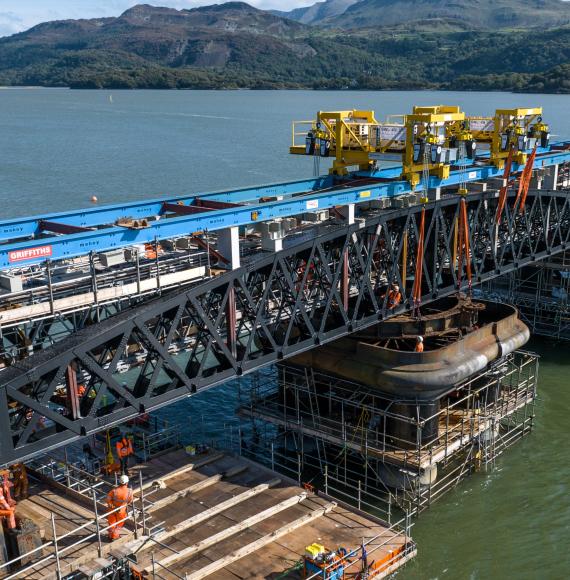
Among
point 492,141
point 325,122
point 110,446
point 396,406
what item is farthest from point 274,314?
point 492,141

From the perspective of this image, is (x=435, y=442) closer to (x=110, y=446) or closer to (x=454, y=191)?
(x=110, y=446)

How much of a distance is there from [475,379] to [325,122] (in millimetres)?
14029

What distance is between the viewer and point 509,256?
121 ft

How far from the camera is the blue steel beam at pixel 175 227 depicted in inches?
771

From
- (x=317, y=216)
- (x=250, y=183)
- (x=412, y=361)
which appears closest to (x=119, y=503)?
(x=412, y=361)

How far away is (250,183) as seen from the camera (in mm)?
82562

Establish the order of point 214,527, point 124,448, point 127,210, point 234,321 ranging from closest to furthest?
point 214,527 → point 234,321 → point 124,448 → point 127,210

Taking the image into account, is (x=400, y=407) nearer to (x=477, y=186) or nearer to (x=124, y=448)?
(x=124, y=448)

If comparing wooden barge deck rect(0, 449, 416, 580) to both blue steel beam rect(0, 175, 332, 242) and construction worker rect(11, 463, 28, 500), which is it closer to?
construction worker rect(11, 463, 28, 500)

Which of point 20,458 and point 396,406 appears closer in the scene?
point 20,458

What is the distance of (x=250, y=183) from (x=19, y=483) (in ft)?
210

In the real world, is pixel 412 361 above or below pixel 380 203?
below

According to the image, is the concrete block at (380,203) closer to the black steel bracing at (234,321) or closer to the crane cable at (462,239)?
the black steel bracing at (234,321)

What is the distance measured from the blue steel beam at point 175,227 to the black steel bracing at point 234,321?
1.73 metres
